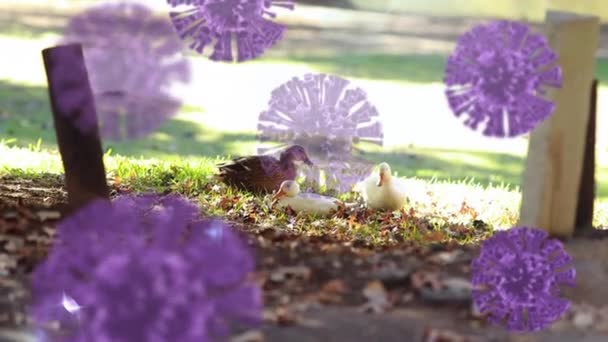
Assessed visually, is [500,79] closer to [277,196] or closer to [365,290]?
[365,290]

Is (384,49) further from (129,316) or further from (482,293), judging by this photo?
(129,316)

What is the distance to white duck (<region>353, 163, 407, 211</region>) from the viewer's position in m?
5.68

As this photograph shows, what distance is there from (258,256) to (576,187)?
1216 millimetres

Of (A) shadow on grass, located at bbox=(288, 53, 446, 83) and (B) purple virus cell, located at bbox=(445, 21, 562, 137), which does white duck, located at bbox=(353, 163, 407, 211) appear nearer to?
(B) purple virus cell, located at bbox=(445, 21, 562, 137)

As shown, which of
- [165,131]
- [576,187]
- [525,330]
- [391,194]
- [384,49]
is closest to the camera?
[525,330]

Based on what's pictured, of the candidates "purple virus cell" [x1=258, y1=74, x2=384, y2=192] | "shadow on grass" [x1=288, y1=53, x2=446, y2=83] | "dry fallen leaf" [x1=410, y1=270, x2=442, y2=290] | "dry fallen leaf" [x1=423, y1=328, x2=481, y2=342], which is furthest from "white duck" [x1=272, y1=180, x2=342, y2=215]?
"shadow on grass" [x1=288, y1=53, x2=446, y2=83]

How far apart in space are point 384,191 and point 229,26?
1490 mm

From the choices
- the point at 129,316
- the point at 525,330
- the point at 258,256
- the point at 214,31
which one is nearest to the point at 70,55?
the point at 214,31

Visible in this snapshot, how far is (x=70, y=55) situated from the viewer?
4562 millimetres

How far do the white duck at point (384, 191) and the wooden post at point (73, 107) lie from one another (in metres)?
1.61

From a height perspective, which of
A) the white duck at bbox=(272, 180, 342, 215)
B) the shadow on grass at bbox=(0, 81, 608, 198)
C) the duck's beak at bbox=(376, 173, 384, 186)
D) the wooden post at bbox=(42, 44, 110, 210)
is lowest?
the shadow on grass at bbox=(0, 81, 608, 198)

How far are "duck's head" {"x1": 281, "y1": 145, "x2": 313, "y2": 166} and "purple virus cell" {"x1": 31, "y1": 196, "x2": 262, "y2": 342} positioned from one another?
8.04 ft

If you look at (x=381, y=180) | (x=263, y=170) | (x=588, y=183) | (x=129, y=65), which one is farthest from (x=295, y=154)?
(x=588, y=183)

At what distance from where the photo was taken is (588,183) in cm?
441
